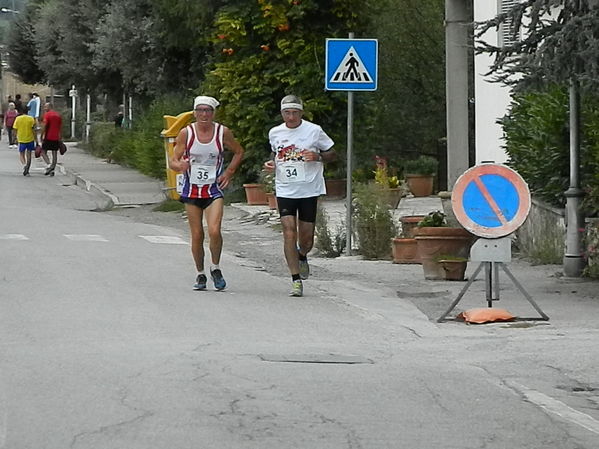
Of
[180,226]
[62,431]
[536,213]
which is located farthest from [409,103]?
[62,431]

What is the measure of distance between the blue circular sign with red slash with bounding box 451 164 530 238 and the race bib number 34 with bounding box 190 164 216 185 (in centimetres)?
278

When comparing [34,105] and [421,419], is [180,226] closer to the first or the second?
[421,419]

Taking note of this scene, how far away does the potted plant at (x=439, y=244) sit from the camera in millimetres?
14617

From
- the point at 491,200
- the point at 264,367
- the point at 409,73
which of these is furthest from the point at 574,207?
the point at 409,73

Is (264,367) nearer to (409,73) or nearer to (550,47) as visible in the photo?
(550,47)

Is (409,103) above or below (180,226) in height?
above

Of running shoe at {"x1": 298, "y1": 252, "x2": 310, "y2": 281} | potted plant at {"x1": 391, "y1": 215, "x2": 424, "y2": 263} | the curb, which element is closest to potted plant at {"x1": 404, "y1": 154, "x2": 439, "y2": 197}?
the curb

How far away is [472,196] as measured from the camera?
11633 millimetres

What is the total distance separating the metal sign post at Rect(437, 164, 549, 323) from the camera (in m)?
11.6

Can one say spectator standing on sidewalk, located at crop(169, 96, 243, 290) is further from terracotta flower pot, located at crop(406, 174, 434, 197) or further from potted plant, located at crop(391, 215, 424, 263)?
terracotta flower pot, located at crop(406, 174, 434, 197)

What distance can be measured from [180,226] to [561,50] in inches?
480

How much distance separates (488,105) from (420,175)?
21.1 ft

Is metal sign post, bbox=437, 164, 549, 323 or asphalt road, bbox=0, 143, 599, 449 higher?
metal sign post, bbox=437, 164, 549, 323

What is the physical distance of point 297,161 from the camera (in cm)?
1323
